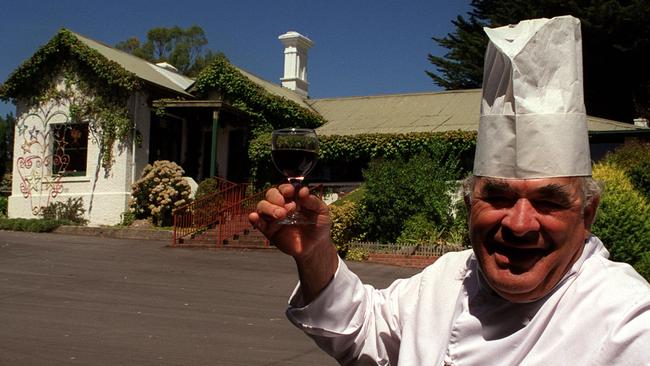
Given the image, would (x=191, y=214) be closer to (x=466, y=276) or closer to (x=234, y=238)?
(x=234, y=238)

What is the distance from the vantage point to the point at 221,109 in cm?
2081

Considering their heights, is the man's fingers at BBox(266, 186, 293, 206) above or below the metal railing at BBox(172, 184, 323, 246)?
above

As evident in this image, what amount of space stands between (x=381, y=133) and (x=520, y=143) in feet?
61.3

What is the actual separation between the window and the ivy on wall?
439mm

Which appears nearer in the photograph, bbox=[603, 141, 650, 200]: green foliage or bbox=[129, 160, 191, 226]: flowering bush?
bbox=[603, 141, 650, 200]: green foliage

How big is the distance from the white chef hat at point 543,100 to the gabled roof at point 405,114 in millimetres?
17986

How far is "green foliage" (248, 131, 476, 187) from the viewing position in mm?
19109

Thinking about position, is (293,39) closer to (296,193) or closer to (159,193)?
(159,193)

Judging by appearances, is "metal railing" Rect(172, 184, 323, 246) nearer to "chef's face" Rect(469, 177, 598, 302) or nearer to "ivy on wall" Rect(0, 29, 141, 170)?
"ivy on wall" Rect(0, 29, 141, 170)

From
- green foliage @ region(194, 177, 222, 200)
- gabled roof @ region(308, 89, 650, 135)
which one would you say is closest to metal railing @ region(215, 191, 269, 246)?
green foliage @ region(194, 177, 222, 200)

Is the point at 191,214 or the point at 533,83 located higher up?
the point at 533,83

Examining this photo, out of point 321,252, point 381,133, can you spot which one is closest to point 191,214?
point 381,133

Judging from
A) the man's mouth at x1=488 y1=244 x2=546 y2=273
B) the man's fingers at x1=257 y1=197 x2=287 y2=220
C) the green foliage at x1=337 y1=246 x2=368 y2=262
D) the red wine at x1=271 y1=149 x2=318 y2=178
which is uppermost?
the red wine at x1=271 y1=149 x2=318 y2=178

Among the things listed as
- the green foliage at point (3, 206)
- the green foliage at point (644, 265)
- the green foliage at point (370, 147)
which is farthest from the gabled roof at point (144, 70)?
the green foliage at point (644, 265)
